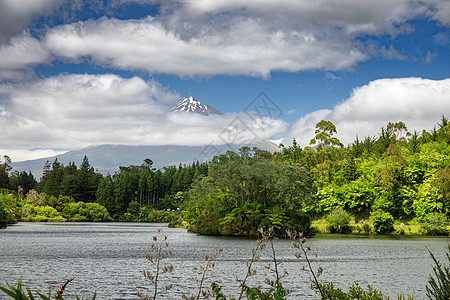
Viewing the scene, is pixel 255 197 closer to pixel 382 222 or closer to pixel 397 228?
pixel 382 222

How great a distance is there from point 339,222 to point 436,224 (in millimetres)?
11731

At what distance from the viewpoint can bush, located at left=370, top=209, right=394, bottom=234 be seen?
56.2 metres

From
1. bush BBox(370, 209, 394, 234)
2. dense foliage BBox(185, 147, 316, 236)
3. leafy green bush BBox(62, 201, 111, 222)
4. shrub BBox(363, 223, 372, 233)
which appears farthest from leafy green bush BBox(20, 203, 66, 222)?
bush BBox(370, 209, 394, 234)

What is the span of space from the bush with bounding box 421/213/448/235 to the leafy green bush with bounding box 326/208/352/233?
953 centimetres

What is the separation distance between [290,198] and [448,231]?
753 inches

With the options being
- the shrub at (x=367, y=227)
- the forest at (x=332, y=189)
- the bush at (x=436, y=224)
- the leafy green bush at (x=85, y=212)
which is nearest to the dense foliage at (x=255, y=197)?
the forest at (x=332, y=189)

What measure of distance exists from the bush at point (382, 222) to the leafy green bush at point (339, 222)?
3.78 meters

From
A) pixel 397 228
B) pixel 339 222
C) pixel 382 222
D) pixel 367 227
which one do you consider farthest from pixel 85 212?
pixel 397 228

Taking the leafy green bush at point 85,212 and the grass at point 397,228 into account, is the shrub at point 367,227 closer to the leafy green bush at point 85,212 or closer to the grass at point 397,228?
the grass at point 397,228

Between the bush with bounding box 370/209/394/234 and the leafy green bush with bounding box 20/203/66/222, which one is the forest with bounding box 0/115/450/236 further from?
the leafy green bush with bounding box 20/203/66/222

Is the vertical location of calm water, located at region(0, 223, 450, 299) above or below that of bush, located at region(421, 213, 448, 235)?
below

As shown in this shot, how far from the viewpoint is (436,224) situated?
5284cm

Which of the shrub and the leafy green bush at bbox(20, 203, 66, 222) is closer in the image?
the shrub

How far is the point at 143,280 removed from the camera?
19688 mm
